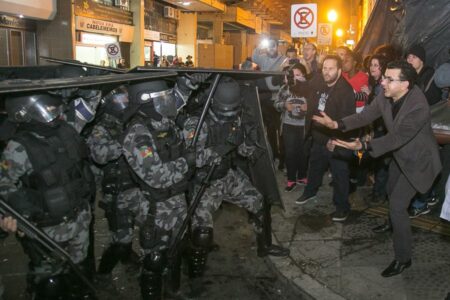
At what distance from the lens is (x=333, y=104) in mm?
5418

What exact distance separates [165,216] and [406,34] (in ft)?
15.4

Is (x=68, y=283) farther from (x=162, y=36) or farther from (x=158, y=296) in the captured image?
(x=162, y=36)

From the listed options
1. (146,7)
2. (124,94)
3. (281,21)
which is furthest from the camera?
(281,21)

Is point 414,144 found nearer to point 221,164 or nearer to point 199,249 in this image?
point 221,164

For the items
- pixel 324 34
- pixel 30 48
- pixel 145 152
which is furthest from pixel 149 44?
pixel 145 152

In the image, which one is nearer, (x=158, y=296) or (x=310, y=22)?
(x=158, y=296)

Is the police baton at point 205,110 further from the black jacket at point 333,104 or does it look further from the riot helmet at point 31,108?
the black jacket at point 333,104

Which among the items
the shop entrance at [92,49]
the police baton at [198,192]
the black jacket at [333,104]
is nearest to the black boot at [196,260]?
the police baton at [198,192]

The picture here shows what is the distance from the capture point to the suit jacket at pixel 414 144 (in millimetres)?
3869

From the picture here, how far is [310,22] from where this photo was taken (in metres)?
10.7

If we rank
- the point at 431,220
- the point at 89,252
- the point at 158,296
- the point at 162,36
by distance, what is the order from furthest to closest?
the point at 162,36 < the point at 431,220 < the point at 89,252 < the point at 158,296

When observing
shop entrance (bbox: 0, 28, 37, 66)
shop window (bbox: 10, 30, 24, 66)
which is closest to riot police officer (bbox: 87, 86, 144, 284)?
shop entrance (bbox: 0, 28, 37, 66)

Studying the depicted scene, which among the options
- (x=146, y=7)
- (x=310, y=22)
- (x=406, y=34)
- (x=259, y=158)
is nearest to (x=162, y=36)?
(x=146, y=7)

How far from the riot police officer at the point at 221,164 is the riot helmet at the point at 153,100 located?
1.62 ft
